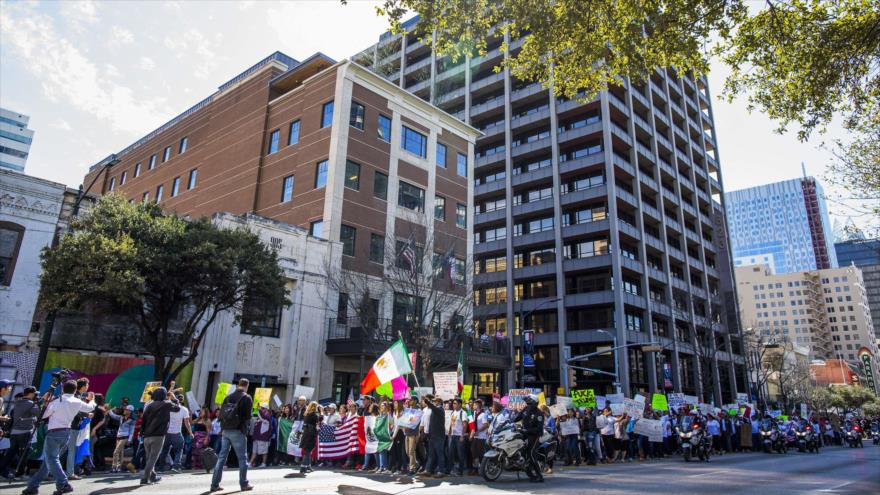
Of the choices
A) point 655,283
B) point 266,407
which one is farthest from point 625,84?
point 266,407

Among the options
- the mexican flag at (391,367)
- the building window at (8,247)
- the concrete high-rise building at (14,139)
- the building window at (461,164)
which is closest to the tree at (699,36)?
the mexican flag at (391,367)

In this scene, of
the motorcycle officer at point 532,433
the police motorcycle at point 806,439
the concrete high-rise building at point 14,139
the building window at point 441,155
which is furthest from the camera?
the concrete high-rise building at point 14,139

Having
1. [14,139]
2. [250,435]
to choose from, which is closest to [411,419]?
[250,435]

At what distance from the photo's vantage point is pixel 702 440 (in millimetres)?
21297

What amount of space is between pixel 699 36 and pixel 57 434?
15821 mm

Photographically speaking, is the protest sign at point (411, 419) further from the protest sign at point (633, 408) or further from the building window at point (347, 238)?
the building window at point (347, 238)

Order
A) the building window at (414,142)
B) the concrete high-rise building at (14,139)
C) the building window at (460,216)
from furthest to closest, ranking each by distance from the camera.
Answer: the concrete high-rise building at (14,139) → the building window at (460,216) → the building window at (414,142)

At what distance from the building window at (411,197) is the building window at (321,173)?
4930 mm

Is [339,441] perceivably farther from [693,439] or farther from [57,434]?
[693,439]

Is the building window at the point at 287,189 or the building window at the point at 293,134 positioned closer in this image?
the building window at the point at 287,189

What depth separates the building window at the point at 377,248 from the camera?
108 feet

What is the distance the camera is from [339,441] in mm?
16219

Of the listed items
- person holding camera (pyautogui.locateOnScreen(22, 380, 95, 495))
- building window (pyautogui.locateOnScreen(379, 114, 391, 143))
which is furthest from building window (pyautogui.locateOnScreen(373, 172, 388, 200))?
person holding camera (pyautogui.locateOnScreen(22, 380, 95, 495))

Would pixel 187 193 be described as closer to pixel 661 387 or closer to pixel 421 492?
pixel 421 492
